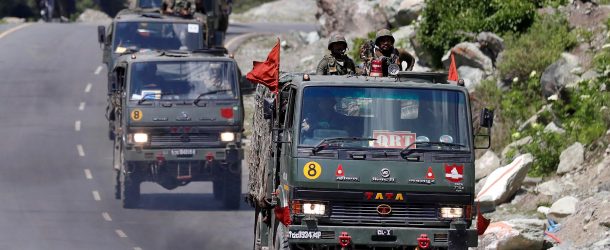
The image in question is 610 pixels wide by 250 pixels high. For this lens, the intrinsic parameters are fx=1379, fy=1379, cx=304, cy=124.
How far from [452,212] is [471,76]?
15.5 metres

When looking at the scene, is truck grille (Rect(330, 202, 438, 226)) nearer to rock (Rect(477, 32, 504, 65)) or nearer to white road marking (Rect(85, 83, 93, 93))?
rock (Rect(477, 32, 504, 65))

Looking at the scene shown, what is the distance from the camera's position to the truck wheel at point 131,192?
26.9 meters

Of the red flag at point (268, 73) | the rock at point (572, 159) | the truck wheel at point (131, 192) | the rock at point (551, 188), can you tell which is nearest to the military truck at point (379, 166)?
the red flag at point (268, 73)

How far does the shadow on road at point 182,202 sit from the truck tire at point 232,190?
0.15 metres

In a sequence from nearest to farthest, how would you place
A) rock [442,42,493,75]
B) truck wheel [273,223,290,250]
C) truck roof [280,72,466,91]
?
truck roof [280,72,466,91], truck wheel [273,223,290,250], rock [442,42,493,75]

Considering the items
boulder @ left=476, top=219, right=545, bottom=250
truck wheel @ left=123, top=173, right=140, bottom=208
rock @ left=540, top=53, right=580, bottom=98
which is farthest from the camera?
rock @ left=540, top=53, right=580, bottom=98

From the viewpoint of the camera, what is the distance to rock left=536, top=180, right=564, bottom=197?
23328mm

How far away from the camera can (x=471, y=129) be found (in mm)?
15586

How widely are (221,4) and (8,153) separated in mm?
13346

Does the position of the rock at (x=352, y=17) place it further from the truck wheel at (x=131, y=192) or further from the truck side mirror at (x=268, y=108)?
the truck side mirror at (x=268, y=108)

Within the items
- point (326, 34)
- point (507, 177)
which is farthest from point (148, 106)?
point (326, 34)

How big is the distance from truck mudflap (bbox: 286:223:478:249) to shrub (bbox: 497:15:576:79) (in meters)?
14.4

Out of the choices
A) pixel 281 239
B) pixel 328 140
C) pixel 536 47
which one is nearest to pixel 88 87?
pixel 536 47

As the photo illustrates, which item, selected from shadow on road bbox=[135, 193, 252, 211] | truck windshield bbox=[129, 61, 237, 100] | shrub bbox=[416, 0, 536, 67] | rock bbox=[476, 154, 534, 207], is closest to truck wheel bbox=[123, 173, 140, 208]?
shadow on road bbox=[135, 193, 252, 211]
